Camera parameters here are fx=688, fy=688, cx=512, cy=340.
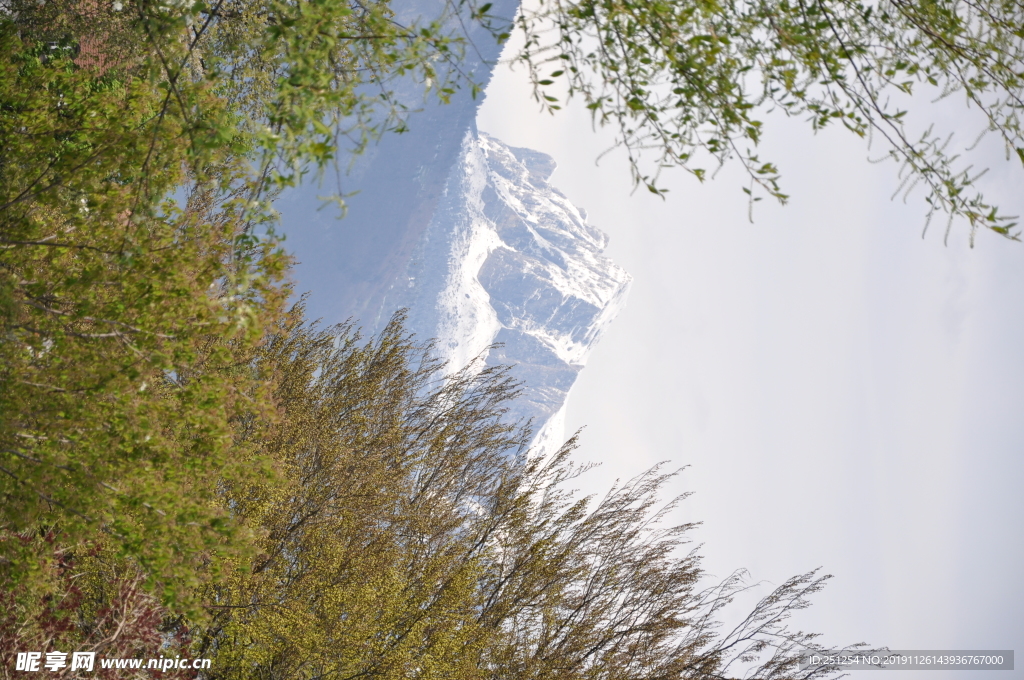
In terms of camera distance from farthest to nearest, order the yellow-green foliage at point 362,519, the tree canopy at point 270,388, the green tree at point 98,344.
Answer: the yellow-green foliage at point 362,519
the green tree at point 98,344
the tree canopy at point 270,388

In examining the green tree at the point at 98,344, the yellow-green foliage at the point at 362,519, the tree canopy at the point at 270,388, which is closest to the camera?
the tree canopy at the point at 270,388

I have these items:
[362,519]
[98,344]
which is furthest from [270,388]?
[362,519]

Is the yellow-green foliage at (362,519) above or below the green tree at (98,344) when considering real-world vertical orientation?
below

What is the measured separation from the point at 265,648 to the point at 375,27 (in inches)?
308

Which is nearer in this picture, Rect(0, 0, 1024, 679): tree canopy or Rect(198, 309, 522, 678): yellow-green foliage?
Rect(0, 0, 1024, 679): tree canopy

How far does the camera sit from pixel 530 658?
9922mm

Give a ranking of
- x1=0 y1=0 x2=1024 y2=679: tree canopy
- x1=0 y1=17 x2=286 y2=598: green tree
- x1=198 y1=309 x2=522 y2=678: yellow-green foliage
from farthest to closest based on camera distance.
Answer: x1=198 y1=309 x2=522 y2=678: yellow-green foliage, x1=0 y1=17 x2=286 y2=598: green tree, x1=0 y1=0 x2=1024 y2=679: tree canopy

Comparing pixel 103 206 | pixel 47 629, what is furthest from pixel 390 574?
pixel 103 206

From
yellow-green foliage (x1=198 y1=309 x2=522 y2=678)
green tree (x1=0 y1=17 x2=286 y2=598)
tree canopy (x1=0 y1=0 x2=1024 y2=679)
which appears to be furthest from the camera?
yellow-green foliage (x1=198 y1=309 x2=522 y2=678)

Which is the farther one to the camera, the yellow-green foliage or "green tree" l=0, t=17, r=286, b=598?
the yellow-green foliage

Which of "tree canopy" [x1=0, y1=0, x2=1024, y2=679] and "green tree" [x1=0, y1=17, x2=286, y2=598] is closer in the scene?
"tree canopy" [x1=0, y1=0, x2=1024, y2=679]

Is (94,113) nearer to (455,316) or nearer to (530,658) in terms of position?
(530,658)

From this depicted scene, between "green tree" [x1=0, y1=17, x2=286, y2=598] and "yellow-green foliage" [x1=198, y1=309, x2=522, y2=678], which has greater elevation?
"green tree" [x1=0, y1=17, x2=286, y2=598]

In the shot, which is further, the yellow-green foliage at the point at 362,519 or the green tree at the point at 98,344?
the yellow-green foliage at the point at 362,519
